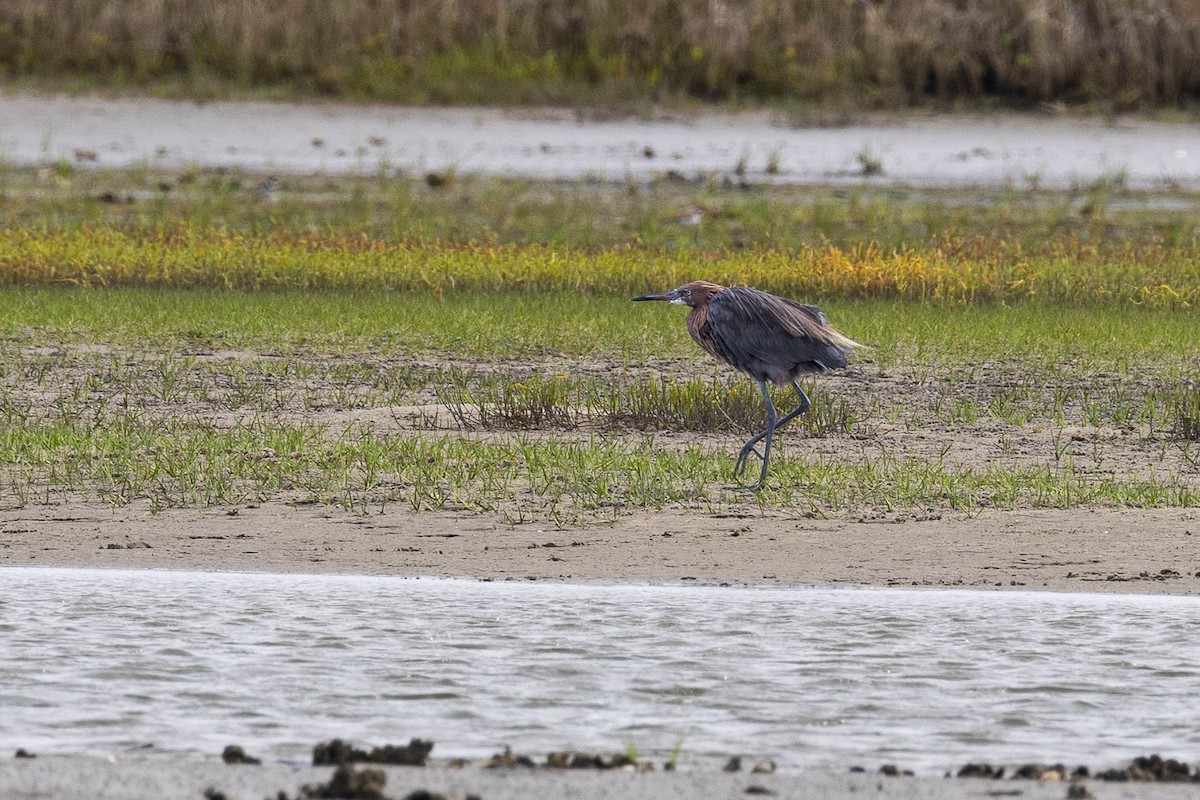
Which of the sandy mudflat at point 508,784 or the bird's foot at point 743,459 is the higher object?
the bird's foot at point 743,459

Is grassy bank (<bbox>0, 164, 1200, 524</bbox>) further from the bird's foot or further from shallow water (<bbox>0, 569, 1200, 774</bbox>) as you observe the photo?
shallow water (<bbox>0, 569, 1200, 774</bbox>)

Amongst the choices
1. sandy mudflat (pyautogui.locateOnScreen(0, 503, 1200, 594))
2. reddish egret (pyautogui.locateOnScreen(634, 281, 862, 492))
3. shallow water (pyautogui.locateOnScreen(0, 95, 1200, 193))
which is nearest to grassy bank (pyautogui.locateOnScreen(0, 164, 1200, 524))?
sandy mudflat (pyautogui.locateOnScreen(0, 503, 1200, 594))

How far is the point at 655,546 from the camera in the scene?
7.79 meters

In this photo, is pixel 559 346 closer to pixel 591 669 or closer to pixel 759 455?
pixel 759 455

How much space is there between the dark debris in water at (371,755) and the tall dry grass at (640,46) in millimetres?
18735

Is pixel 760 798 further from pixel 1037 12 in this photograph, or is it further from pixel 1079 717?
A: pixel 1037 12

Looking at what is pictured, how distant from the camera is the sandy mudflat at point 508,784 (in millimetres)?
4551

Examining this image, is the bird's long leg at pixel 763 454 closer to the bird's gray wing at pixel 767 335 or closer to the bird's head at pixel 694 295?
the bird's gray wing at pixel 767 335

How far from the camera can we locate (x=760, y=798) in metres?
4.57

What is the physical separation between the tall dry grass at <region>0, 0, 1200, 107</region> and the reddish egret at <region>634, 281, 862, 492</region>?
568 inches

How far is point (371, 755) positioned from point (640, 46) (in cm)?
1964

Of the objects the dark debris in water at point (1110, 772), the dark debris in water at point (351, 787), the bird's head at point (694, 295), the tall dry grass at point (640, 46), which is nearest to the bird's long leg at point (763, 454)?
the bird's head at point (694, 295)

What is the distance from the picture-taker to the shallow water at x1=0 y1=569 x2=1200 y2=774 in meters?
5.30

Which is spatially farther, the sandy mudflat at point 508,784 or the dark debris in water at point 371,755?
the dark debris in water at point 371,755
